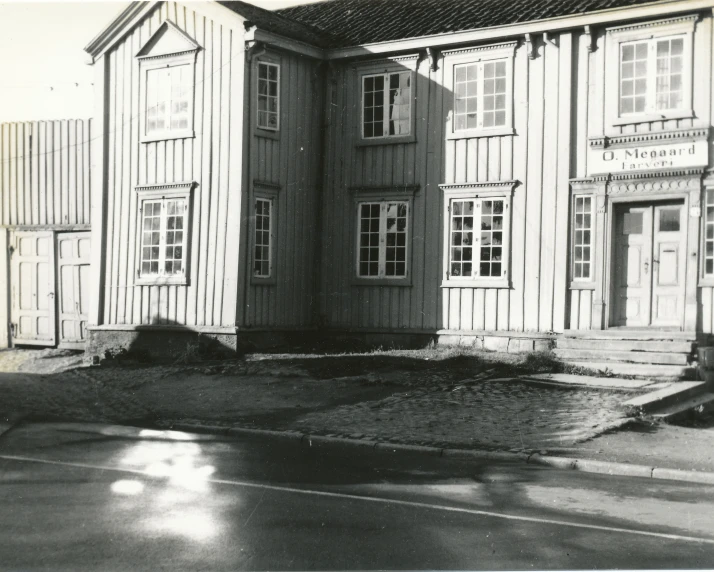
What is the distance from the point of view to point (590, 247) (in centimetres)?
1719

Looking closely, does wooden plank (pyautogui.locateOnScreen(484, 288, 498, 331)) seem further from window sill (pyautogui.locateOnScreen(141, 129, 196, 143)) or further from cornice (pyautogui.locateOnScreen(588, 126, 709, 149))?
window sill (pyautogui.locateOnScreen(141, 129, 196, 143))

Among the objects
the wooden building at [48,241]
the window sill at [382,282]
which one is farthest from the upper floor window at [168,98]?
the window sill at [382,282]

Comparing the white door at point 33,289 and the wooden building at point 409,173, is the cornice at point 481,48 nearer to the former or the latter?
the wooden building at point 409,173

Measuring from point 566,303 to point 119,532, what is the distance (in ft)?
40.3

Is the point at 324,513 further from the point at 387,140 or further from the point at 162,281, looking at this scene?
the point at 387,140

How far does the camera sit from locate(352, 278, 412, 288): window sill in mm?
18888

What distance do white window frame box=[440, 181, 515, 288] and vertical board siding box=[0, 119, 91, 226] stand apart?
7.90 meters

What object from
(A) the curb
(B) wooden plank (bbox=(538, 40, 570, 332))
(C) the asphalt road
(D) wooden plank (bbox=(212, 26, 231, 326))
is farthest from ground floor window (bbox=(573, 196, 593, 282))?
(C) the asphalt road

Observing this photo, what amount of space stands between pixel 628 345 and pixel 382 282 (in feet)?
17.7

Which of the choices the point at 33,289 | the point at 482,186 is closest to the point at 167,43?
the point at 33,289

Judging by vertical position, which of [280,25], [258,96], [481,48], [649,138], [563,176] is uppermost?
[280,25]

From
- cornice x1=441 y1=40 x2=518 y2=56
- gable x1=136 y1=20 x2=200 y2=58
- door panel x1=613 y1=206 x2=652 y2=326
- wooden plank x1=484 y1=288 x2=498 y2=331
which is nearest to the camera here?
door panel x1=613 y1=206 x2=652 y2=326

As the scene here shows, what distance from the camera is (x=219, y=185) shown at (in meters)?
18.2

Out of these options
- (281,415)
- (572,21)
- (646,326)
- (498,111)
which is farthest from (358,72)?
(281,415)
